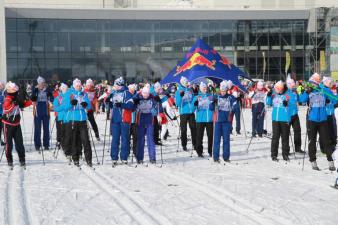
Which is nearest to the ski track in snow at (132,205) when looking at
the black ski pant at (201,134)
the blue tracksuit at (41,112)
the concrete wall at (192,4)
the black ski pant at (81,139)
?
the black ski pant at (81,139)

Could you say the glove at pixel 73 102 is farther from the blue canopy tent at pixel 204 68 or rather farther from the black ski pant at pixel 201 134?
the blue canopy tent at pixel 204 68

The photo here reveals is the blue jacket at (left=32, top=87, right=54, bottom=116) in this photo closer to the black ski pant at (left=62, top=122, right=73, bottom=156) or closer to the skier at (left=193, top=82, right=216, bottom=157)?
the black ski pant at (left=62, top=122, right=73, bottom=156)

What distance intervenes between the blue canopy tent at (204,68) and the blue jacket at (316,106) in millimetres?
4746

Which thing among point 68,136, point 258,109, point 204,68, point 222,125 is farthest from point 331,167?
point 258,109

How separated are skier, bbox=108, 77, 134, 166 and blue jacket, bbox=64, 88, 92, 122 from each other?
652mm

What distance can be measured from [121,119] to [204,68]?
492 cm

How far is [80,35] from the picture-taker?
53.4m

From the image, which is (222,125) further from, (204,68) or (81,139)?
Result: (204,68)

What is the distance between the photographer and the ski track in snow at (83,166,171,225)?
7.06 metres

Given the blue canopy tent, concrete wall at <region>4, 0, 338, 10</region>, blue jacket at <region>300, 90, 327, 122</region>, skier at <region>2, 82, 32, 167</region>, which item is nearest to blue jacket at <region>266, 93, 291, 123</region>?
blue jacket at <region>300, 90, 327, 122</region>

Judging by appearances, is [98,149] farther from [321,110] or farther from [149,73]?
[149,73]

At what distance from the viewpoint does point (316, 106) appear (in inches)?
444

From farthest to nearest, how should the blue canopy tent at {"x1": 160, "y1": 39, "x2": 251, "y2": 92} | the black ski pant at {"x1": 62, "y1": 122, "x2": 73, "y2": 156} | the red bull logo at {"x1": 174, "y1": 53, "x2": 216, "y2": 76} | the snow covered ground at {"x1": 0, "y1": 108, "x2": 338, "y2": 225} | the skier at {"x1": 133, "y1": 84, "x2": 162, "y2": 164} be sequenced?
the red bull logo at {"x1": 174, "y1": 53, "x2": 216, "y2": 76} → the blue canopy tent at {"x1": 160, "y1": 39, "x2": 251, "y2": 92} → the skier at {"x1": 133, "y1": 84, "x2": 162, "y2": 164} → the black ski pant at {"x1": 62, "y1": 122, "x2": 73, "y2": 156} → the snow covered ground at {"x1": 0, "y1": 108, "x2": 338, "y2": 225}

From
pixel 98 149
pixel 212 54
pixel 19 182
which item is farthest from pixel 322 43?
pixel 19 182
